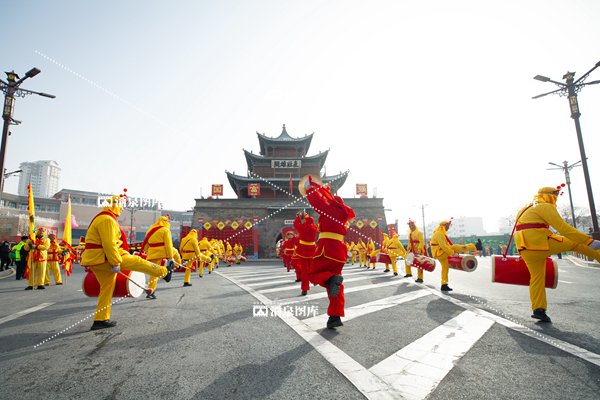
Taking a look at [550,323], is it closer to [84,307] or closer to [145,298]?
[145,298]

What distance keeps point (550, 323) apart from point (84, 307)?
23.1 feet

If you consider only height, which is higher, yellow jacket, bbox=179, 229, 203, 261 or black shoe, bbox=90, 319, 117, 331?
yellow jacket, bbox=179, 229, 203, 261

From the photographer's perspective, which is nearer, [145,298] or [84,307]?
[84,307]

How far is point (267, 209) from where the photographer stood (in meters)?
28.4

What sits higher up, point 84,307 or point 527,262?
point 527,262

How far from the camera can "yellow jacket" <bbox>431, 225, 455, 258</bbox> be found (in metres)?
6.13

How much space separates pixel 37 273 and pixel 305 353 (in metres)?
9.21

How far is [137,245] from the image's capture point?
8.72 m

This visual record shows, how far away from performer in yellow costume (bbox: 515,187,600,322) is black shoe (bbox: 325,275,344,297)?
2488 mm

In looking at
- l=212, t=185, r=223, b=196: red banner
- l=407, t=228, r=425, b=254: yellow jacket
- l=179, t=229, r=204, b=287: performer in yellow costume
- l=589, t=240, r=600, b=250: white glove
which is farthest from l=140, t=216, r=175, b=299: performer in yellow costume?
l=212, t=185, r=223, b=196: red banner

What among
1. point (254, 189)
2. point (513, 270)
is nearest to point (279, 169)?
point (254, 189)

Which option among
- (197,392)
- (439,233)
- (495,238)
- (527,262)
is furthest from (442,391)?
(495,238)

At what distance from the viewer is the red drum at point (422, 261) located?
7.10 metres

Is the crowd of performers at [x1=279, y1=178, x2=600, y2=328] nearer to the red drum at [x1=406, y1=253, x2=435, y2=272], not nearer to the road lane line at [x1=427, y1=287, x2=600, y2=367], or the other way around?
the road lane line at [x1=427, y1=287, x2=600, y2=367]
